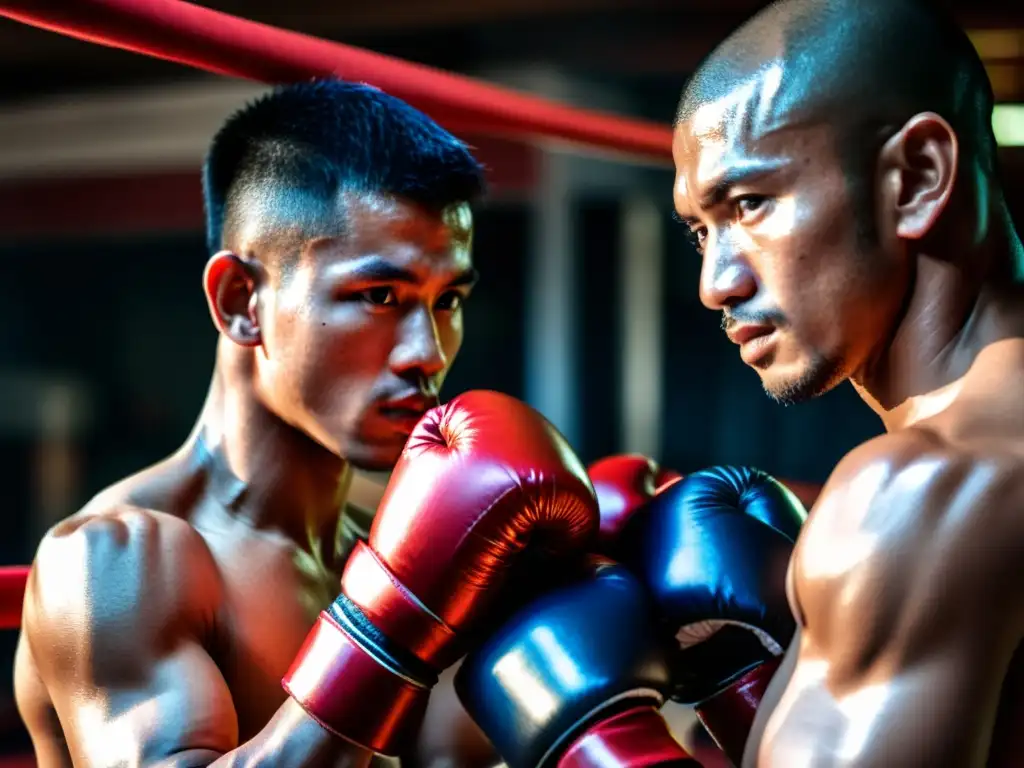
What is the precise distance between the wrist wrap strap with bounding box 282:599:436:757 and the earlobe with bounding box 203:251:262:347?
522mm

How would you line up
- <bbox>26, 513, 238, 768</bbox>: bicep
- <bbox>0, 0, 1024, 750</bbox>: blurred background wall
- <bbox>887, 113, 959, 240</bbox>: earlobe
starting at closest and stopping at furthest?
<bbox>887, 113, 959, 240</bbox>: earlobe
<bbox>26, 513, 238, 768</bbox>: bicep
<bbox>0, 0, 1024, 750</bbox>: blurred background wall

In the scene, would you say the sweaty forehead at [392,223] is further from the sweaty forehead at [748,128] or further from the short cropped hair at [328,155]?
the sweaty forehead at [748,128]

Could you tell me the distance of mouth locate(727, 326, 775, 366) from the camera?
120 cm

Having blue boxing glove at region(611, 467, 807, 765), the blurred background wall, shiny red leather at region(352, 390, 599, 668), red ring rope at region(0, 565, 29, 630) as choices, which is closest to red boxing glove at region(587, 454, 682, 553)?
blue boxing glove at region(611, 467, 807, 765)

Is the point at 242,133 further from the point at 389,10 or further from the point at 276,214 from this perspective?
the point at 389,10

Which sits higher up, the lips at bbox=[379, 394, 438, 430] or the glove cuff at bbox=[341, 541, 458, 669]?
the lips at bbox=[379, 394, 438, 430]

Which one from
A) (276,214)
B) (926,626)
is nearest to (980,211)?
(926,626)

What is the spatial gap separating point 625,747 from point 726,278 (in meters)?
0.46

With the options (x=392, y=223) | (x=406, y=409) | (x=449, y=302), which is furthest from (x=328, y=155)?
(x=406, y=409)

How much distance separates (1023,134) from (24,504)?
6.02 m

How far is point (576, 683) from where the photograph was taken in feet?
3.82

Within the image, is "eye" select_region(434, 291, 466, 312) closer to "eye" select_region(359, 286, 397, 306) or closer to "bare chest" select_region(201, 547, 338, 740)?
"eye" select_region(359, 286, 397, 306)

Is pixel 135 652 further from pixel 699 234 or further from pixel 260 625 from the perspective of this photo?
pixel 699 234

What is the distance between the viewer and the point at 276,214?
1600 mm
